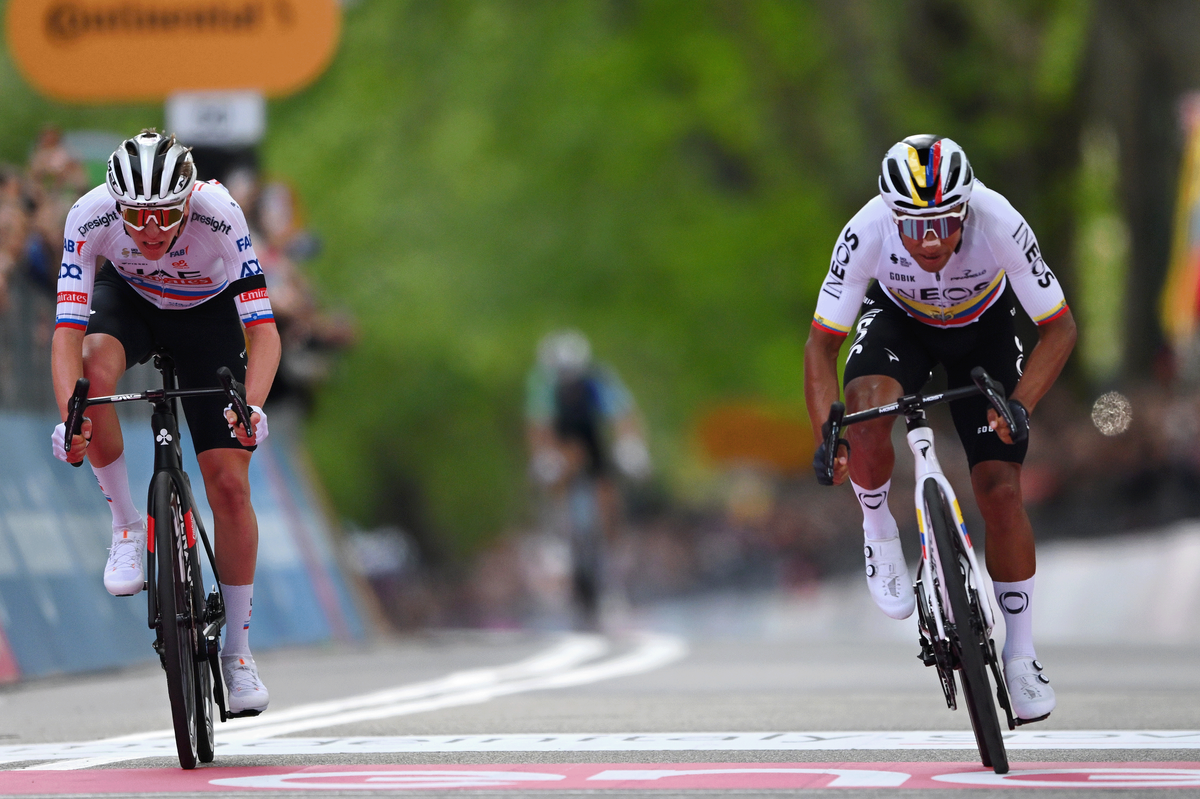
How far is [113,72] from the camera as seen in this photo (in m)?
15.2

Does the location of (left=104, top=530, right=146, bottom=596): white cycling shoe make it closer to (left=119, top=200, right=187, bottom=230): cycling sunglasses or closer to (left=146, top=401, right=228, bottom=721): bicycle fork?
(left=146, top=401, right=228, bottom=721): bicycle fork

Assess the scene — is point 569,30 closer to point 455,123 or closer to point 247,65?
point 455,123

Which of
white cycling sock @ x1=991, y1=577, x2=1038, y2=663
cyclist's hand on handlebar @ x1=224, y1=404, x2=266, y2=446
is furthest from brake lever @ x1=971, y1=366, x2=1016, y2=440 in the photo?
cyclist's hand on handlebar @ x1=224, y1=404, x2=266, y2=446

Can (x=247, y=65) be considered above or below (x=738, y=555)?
above

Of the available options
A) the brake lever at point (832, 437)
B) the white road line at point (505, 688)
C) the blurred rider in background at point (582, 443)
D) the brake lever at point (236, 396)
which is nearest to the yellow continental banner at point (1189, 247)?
the blurred rider in background at point (582, 443)

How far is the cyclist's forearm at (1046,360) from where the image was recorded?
739 cm

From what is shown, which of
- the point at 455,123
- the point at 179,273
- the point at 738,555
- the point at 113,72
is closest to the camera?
the point at 179,273

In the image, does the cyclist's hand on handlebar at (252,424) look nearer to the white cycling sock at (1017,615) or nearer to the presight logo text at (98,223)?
the presight logo text at (98,223)

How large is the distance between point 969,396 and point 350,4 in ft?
77.9

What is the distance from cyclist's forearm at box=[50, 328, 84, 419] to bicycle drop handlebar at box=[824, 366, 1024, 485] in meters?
2.48

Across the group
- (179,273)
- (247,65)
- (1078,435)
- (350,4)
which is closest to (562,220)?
(350,4)

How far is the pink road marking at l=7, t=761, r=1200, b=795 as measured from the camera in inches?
258

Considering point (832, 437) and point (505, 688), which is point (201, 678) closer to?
point (832, 437)

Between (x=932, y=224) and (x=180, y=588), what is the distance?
2.67 meters
